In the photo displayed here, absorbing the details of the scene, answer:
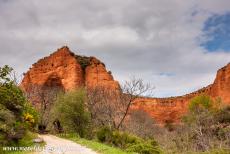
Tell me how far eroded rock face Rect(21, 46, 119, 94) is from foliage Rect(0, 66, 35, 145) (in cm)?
7144

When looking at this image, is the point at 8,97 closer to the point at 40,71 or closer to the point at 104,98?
the point at 104,98

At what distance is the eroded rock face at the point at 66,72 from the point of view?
102 metres

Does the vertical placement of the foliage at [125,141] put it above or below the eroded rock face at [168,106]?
below

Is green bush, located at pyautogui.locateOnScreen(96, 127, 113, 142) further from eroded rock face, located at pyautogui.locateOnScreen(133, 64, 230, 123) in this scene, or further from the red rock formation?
eroded rock face, located at pyautogui.locateOnScreen(133, 64, 230, 123)

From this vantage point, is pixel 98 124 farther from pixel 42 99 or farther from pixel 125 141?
pixel 42 99

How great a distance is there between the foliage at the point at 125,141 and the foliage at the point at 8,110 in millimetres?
7664

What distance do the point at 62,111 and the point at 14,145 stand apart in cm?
2091

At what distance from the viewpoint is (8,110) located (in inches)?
1022

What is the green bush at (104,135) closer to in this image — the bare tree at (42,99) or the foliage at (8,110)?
the foliage at (8,110)

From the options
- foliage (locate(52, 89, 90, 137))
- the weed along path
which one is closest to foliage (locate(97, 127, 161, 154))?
the weed along path

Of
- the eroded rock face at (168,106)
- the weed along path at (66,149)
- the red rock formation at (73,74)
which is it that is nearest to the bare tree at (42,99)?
the red rock formation at (73,74)

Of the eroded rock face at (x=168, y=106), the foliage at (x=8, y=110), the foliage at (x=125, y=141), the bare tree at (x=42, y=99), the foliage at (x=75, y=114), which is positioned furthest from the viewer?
the eroded rock face at (x=168, y=106)

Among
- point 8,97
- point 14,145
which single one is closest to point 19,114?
point 14,145

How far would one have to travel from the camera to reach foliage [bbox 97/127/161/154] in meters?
25.0
